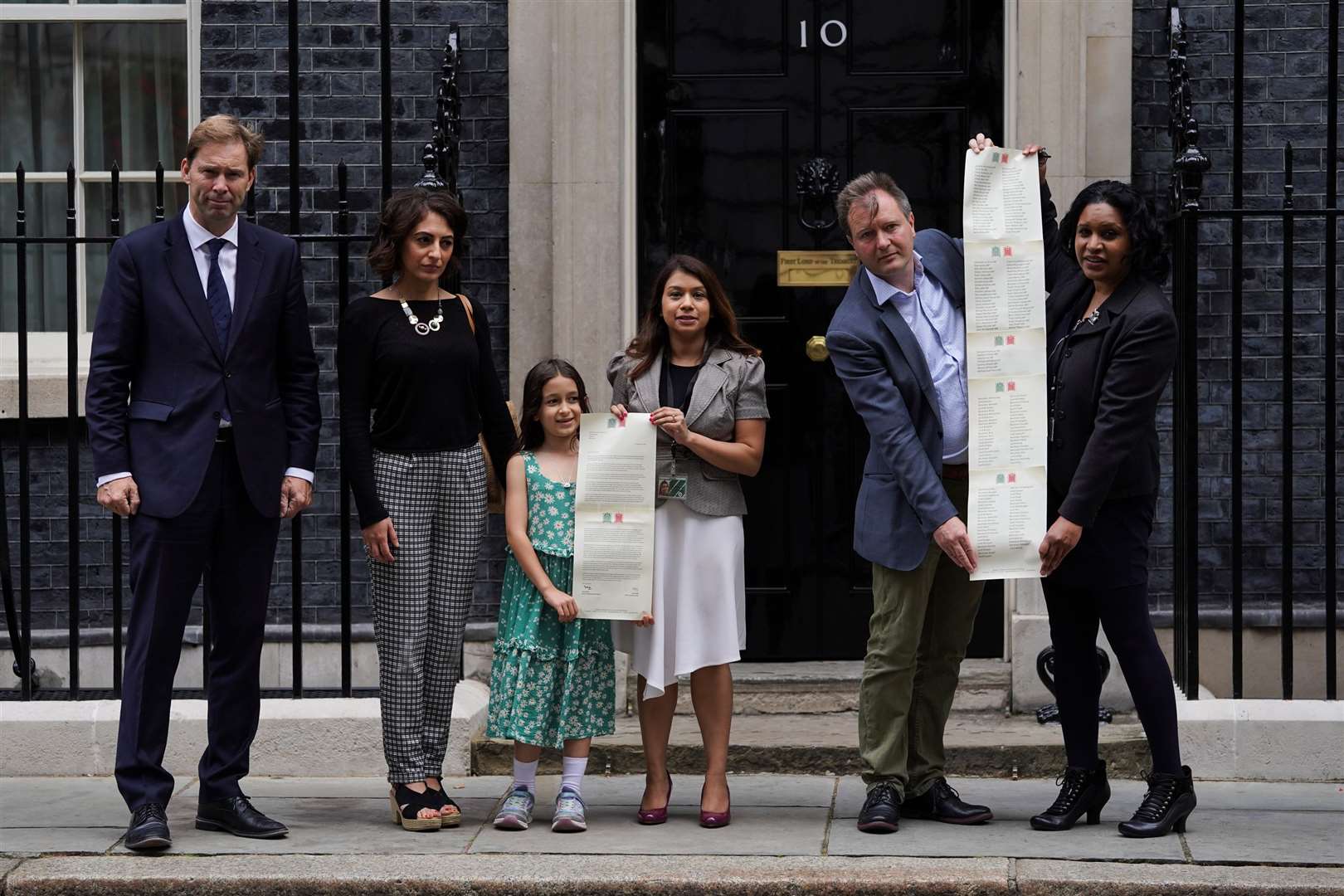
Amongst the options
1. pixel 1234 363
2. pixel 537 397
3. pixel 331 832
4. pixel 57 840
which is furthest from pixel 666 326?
pixel 57 840

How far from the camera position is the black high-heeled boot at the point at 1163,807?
5.47m

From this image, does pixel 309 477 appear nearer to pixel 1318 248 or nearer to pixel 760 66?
pixel 760 66

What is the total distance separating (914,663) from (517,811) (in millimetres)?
1292

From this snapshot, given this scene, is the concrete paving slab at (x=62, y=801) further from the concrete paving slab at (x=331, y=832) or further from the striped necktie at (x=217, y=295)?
the striped necktie at (x=217, y=295)

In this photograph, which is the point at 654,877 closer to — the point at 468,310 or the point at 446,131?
the point at 468,310

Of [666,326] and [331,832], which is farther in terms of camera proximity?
[666,326]

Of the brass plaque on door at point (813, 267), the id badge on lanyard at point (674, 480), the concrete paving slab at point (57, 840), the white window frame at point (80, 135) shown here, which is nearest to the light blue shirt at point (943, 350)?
the id badge on lanyard at point (674, 480)

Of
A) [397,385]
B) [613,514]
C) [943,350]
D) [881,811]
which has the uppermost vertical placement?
[943,350]

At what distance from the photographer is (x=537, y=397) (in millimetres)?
5816

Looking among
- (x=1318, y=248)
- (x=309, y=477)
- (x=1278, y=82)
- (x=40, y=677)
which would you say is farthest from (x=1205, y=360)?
Answer: (x=40, y=677)

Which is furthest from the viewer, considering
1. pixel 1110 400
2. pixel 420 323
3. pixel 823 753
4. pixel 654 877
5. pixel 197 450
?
pixel 823 753

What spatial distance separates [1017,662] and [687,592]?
78.5 inches

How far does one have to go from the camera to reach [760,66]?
7.43 meters

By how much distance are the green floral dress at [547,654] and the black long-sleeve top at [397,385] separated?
1.03ft
